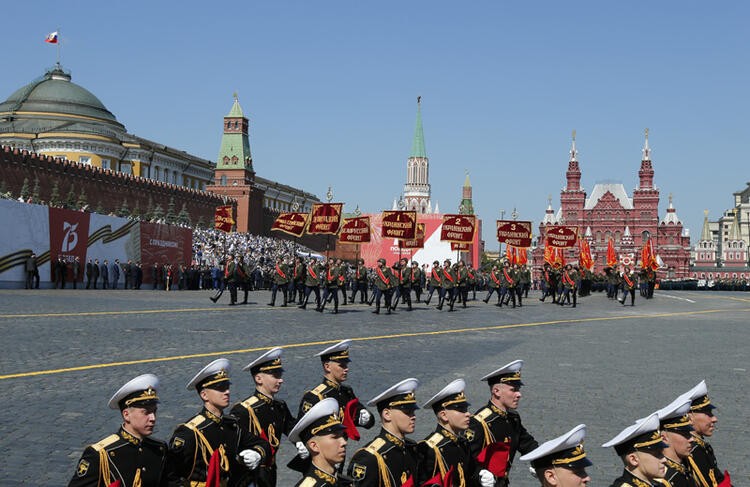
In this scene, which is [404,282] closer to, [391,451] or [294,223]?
[294,223]

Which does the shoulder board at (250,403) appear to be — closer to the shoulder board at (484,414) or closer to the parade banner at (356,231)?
the shoulder board at (484,414)

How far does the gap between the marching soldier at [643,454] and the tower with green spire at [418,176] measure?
18551cm

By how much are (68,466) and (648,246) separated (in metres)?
44.5

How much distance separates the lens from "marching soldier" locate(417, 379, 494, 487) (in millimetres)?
4195

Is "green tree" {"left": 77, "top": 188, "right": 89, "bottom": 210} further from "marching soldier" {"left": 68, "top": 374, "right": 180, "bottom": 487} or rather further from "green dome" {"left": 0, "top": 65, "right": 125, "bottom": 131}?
"marching soldier" {"left": 68, "top": 374, "right": 180, "bottom": 487}

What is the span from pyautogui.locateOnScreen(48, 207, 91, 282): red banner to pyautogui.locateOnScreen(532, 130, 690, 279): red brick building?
3359 inches

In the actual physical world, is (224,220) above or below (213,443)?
above

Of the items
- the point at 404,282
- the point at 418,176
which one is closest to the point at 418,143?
the point at 418,176

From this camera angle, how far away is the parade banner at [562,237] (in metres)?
39.7

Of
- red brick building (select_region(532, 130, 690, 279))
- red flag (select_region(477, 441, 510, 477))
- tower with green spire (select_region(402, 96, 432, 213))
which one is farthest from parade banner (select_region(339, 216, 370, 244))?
tower with green spire (select_region(402, 96, 432, 213))

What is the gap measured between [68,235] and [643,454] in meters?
32.2

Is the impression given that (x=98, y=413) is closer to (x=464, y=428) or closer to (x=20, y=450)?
(x=20, y=450)

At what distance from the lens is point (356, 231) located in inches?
1178

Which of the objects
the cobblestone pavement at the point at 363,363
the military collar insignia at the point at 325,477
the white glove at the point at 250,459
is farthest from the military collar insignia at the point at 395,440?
the cobblestone pavement at the point at 363,363
